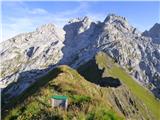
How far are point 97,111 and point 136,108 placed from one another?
155325 mm

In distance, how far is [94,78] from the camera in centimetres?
19425

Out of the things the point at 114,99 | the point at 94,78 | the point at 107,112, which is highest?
the point at 94,78

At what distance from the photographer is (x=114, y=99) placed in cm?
12062

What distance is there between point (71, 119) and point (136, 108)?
15628 centimetres

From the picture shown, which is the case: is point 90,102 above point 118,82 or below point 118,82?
below

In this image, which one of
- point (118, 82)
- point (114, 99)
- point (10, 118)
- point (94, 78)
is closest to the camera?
point (10, 118)

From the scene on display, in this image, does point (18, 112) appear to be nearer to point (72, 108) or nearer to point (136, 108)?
point (72, 108)

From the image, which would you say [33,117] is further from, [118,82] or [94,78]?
[94,78]

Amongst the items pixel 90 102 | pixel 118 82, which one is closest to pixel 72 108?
pixel 90 102

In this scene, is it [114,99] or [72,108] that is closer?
[72,108]

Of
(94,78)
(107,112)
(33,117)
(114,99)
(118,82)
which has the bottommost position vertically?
(107,112)

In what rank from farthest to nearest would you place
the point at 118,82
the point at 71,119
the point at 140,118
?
the point at 140,118 → the point at 118,82 → the point at 71,119

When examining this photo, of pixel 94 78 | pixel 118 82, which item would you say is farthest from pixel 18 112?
pixel 94 78

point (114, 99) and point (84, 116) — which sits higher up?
point (114, 99)
